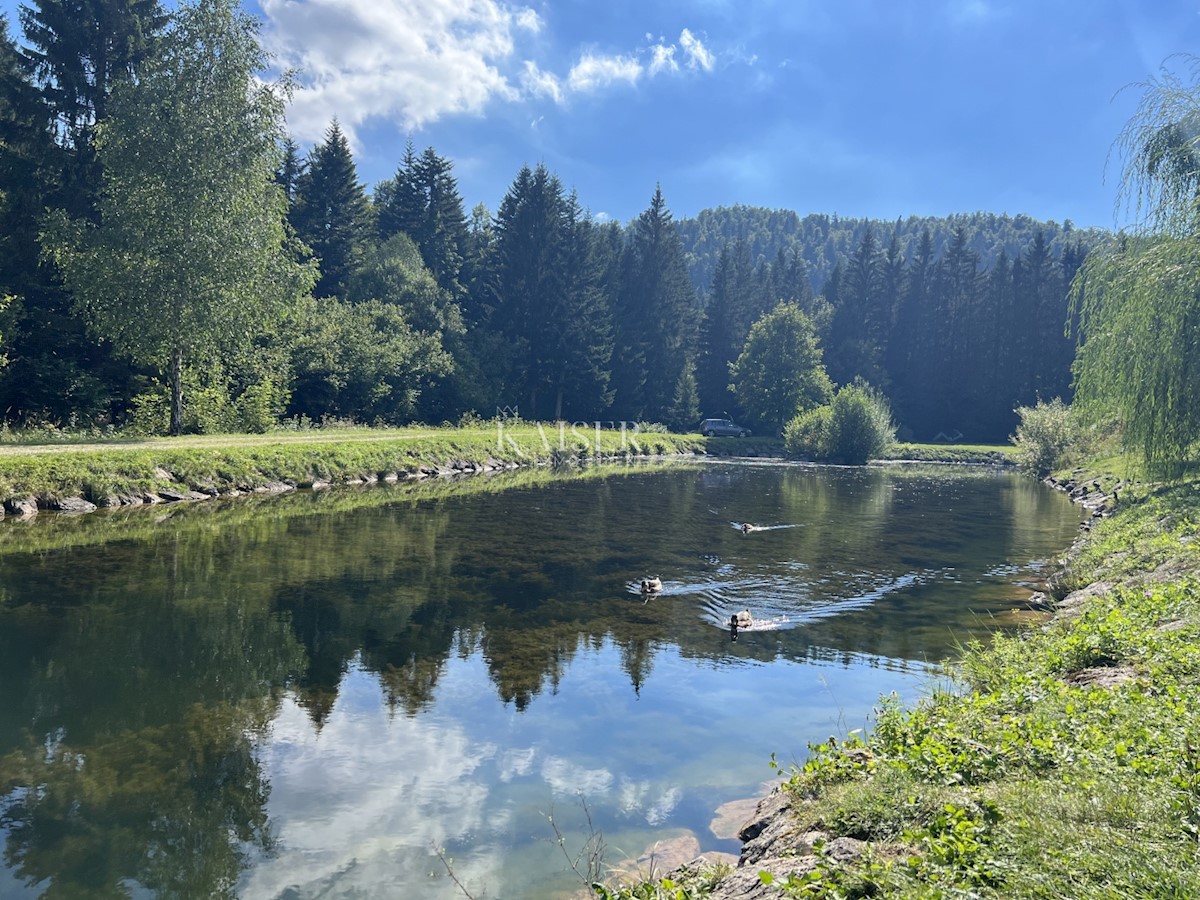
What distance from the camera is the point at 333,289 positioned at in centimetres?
6284

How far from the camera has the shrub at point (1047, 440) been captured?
48469mm

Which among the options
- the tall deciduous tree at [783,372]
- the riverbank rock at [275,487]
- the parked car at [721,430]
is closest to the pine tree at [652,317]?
the parked car at [721,430]

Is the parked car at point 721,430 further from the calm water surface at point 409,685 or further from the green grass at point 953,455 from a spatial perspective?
the calm water surface at point 409,685

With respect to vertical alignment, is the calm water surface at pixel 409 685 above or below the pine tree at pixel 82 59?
below

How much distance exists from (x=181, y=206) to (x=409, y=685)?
28365 mm

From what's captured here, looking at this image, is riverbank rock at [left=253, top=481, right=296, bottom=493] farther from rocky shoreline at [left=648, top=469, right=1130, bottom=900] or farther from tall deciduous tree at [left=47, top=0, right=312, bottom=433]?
rocky shoreline at [left=648, top=469, right=1130, bottom=900]

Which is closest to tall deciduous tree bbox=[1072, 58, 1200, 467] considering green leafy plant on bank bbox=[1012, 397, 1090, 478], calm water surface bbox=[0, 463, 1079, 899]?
calm water surface bbox=[0, 463, 1079, 899]

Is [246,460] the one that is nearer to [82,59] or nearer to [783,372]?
[82,59]

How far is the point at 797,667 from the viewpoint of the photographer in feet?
39.4

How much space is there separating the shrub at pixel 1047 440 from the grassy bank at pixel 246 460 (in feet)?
99.7

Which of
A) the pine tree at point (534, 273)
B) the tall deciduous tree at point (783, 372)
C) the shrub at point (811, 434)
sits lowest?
the shrub at point (811, 434)

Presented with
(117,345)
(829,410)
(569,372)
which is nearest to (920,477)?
(829,410)

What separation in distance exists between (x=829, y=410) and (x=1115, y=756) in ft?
203

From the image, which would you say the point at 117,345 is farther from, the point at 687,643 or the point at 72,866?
the point at 72,866
